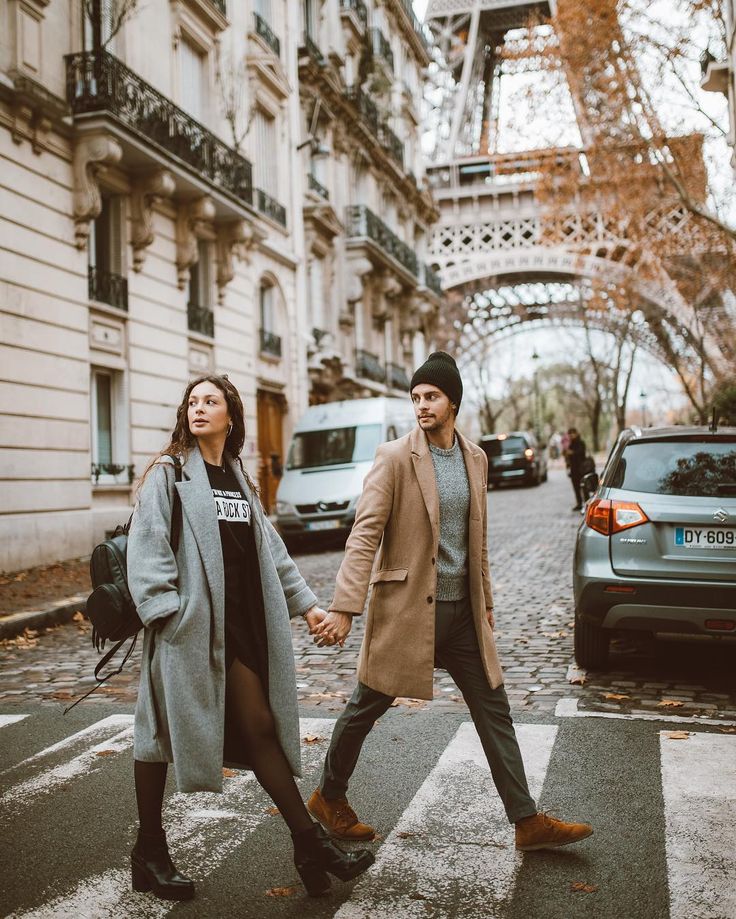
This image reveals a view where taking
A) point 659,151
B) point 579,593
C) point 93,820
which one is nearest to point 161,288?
point 659,151

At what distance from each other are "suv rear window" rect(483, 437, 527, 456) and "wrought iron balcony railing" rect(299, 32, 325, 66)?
44.2 feet

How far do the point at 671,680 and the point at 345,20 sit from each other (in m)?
28.6

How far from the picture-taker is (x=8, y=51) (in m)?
13.6

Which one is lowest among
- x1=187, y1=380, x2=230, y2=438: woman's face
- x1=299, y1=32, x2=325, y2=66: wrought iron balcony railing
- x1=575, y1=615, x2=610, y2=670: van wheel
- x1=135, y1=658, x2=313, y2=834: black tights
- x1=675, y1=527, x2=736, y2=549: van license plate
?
x1=575, y1=615, x2=610, y2=670: van wheel

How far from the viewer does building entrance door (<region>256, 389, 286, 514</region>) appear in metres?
23.0

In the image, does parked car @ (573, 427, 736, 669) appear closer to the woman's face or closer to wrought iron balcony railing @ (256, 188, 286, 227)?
the woman's face

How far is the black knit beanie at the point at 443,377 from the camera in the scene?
3701 millimetres

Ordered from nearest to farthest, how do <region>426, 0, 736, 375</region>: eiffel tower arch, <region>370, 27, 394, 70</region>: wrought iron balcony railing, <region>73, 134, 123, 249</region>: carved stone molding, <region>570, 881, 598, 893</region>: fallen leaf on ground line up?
1. <region>570, 881, 598, 893</region>: fallen leaf on ground
2. <region>73, 134, 123, 249</region>: carved stone molding
3. <region>370, 27, 394, 70</region>: wrought iron balcony railing
4. <region>426, 0, 736, 375</region>: eiffel tower arch

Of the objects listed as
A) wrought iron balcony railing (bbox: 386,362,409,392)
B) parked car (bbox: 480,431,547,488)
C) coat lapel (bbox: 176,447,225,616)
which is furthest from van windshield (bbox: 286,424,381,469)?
wrought iron balcony railing (bbox: 386,362,409,392)

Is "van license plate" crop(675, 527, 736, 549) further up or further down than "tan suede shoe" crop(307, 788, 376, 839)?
further up

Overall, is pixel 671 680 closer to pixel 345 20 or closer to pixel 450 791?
pixel 450 791

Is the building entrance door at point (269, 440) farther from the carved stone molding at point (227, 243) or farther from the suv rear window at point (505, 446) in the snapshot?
the suv rear window at point (505, 446)

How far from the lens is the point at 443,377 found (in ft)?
12.1

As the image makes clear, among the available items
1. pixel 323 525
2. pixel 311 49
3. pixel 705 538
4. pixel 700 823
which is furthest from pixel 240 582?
pixel 311 49
